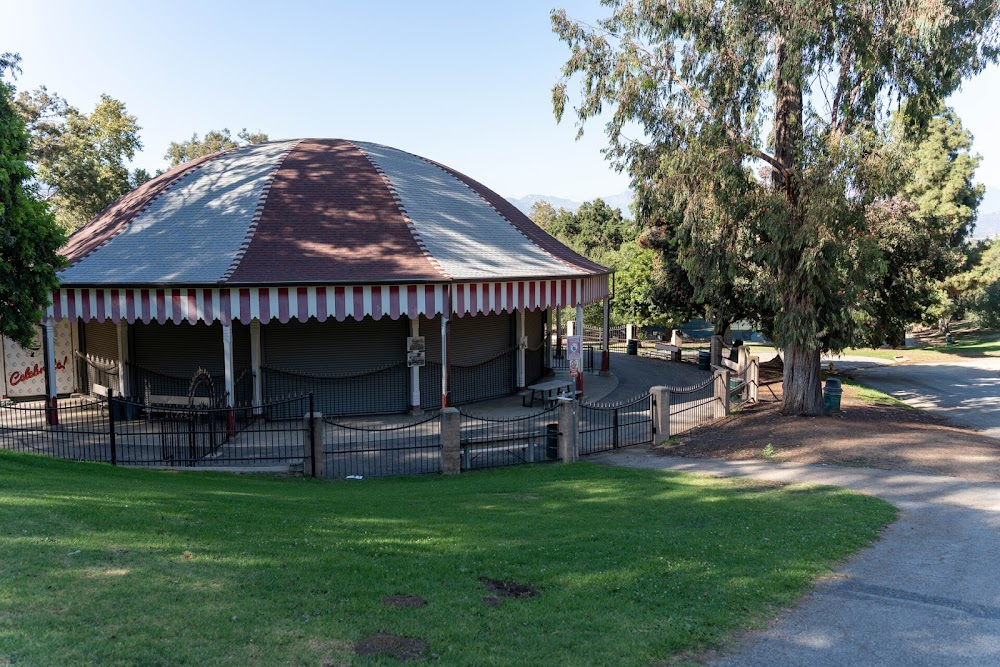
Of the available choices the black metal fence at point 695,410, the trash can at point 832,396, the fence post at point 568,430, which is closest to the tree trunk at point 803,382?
the trash can at point 832,396

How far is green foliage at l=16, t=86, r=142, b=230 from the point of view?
101ft

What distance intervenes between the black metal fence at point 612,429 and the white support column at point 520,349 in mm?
3911

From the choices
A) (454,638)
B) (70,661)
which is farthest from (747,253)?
(70,661)

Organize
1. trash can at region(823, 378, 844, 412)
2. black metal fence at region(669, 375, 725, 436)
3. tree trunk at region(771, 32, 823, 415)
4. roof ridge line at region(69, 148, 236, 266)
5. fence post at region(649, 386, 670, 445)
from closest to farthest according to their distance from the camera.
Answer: fence post at region(649, 386, 670, 445) < tree trunk at region(771, 32, 823, 415) < black metal fence at region(669, 375, 725, 436) < roof ridge line at region(69, 148, 236, 266) < trash can at region(823, 378, 844, 412)

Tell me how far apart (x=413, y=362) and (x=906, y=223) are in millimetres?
18480

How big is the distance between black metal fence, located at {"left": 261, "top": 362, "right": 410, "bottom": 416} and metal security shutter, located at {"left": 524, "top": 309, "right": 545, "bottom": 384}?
5202mm

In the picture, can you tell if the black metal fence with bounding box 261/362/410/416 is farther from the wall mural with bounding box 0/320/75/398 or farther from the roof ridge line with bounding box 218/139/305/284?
the wall mural with bounding box 0/320/75/398

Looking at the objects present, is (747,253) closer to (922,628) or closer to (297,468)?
(297,468)

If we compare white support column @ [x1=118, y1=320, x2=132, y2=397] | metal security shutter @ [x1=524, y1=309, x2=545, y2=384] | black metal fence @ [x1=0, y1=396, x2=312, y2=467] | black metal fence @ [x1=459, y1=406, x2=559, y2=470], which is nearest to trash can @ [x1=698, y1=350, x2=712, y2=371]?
metal security shutter @ [x1=524, y1=309, x2=545, y2=384]

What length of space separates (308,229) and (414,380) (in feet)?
16.6

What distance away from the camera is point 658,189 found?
1775cm

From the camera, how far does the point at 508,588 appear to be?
6793mm

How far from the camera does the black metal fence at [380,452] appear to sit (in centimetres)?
1424

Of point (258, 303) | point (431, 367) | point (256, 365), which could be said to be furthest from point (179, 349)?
point (431, 367)
